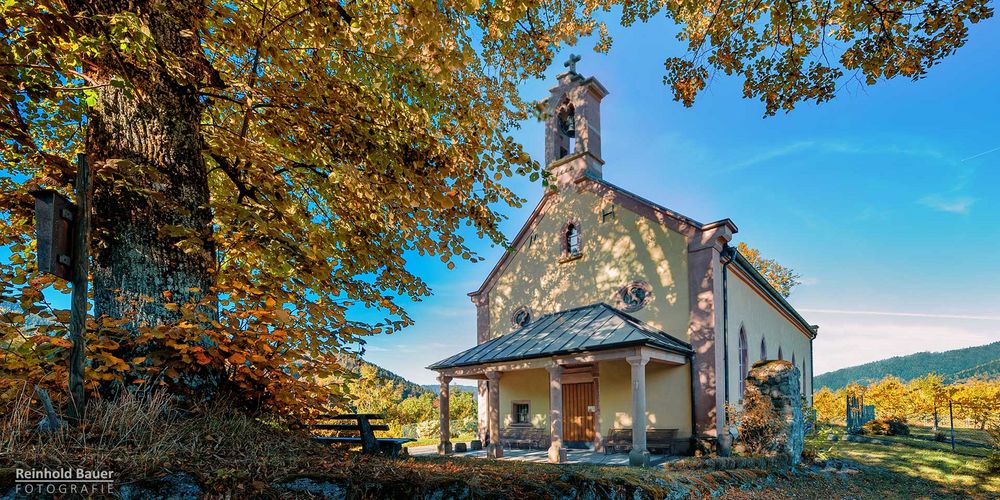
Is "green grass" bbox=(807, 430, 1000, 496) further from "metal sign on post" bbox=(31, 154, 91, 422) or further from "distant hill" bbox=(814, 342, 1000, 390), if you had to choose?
"distant hill" bbox=(814, 342, 1000, 390)

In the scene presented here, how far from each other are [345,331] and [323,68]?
10.7 ft

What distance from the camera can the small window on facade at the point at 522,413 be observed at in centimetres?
1569

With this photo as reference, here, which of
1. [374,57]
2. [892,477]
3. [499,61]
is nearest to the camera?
[374,57]

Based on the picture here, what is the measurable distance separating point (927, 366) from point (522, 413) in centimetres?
10316

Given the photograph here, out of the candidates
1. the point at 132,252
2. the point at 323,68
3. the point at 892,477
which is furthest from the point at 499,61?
the point at 892,477

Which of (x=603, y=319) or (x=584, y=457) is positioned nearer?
(x=584, y=457)

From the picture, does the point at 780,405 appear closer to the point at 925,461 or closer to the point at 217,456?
the point at 925,461

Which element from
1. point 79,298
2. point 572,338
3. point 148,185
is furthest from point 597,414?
point 79,298

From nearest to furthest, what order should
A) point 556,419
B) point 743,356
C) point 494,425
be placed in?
point 556,419, point 494,425, point 743,356

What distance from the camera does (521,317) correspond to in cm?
1688

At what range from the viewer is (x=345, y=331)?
4344 mm

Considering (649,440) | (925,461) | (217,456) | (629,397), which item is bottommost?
(925,461)

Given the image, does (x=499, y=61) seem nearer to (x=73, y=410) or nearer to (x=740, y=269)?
(x=73, y=410)

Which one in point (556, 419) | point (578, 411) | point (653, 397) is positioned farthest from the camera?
point (578, 411)
